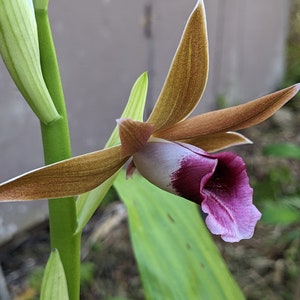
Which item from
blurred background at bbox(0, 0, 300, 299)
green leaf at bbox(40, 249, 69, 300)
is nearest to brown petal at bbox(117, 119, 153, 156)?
green leaf at bbox(40, 249, 69, 300)

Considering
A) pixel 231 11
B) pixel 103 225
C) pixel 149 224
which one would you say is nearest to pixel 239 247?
pixel 103 225

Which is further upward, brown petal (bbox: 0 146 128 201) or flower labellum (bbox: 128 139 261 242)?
brown petal (bbox: 0 146 128 201)

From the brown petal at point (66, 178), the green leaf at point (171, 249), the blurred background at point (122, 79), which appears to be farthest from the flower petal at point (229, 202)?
the blurred background at point (122, 79)

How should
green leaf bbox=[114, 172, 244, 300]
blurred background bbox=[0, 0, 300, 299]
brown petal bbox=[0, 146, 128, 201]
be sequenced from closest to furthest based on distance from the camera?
brown petal bbox=[0, 146, 128, 201] → green leaf bbox=[114, 172, 244, 300] → blurred background bbox=[0, 0, 300, 299]

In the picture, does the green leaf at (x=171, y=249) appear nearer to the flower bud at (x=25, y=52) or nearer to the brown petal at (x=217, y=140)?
the brown petal at (x=217, y=140)

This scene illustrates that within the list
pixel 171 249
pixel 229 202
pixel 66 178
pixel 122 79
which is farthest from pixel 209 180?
pixel 122 79

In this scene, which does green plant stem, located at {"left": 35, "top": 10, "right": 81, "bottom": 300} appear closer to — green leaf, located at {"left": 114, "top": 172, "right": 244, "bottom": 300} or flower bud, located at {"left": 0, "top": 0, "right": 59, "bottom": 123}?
flower bud, located at {"left": 0, "top": 0, "right": 59, "bottom": 123}
